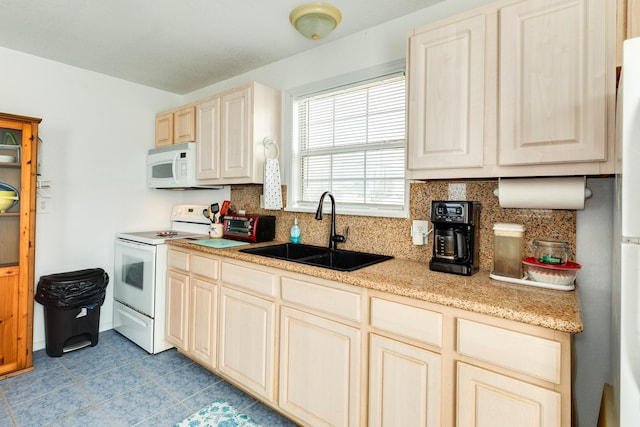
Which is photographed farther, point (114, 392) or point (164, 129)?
point (164, 129)

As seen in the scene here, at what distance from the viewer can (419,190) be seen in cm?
201

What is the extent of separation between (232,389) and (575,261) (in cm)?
213

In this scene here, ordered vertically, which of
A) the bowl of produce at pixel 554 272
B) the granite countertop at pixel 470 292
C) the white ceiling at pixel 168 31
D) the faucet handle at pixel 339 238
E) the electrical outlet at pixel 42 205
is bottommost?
the granite countertop at pixel 470 292

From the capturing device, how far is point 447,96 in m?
1.58

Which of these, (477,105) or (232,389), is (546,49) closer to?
(477,105)

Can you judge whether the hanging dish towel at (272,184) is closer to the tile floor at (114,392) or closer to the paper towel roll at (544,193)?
the tile floor at (114,392)

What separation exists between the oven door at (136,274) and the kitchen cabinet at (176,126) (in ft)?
3.41

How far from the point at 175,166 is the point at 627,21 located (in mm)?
3058

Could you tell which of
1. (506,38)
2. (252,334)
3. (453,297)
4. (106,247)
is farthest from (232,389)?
(506,38)

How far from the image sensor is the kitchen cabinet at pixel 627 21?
1176 millimetres

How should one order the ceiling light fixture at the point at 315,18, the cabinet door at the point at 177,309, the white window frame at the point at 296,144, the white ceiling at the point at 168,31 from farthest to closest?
1. the cabinet door at the point at 177,309
2. the white window frame at the point at 296,144
3. the white ceiling at the point at 168,31
4. the ceiling light fixture at the point at 315,18

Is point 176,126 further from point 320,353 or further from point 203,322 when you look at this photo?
point 320,353

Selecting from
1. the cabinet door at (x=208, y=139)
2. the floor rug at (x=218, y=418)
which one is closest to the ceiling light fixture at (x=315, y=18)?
the cabinet door at (x=208, y=139)

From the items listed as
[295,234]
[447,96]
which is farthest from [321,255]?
[447,96]
